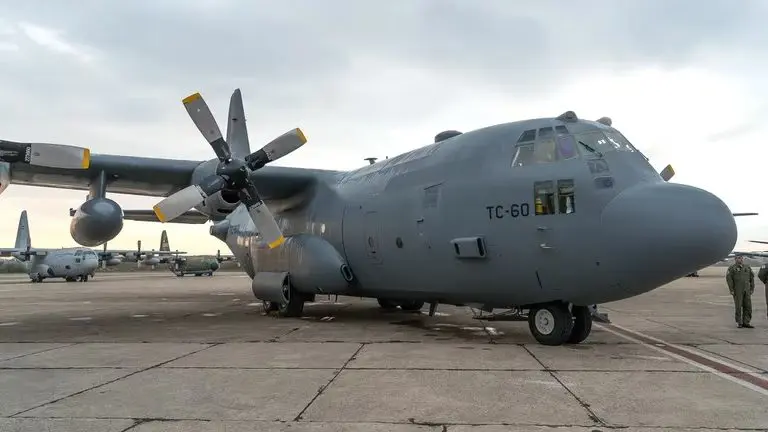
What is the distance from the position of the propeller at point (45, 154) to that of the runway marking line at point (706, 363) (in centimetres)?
1131

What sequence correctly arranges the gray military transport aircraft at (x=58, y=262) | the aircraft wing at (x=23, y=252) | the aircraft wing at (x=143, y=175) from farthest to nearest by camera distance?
1. the aircraft wing at (x=23, y=252)
2. the gray military transport aircraft at (x=58, y=262)
3. the aircraft wing at (x=143, y=175)

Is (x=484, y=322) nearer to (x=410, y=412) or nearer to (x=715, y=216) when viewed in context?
(x=715, y=216)

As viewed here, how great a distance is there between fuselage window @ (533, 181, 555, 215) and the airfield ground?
92.1 inches

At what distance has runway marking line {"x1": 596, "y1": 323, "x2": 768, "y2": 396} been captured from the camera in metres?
6.52

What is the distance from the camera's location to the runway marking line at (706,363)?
21.4 ft

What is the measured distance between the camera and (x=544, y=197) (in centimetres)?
892

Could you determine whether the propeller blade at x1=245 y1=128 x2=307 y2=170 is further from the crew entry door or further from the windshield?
the windshield

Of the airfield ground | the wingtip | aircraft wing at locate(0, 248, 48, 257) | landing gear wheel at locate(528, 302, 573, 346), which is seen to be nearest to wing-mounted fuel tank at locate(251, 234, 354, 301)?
the airfield ground

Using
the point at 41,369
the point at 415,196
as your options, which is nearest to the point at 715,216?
the point at 415,196

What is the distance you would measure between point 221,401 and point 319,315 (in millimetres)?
10478

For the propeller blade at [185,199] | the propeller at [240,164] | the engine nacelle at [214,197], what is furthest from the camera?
the engine nacelle at [214,197]

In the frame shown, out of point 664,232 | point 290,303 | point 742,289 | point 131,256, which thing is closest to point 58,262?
point 131,256

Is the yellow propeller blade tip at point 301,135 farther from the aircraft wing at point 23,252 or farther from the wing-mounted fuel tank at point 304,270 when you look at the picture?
the aircraft wing at point 23,252

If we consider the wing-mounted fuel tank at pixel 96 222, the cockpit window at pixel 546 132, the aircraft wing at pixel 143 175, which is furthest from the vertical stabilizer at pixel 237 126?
the cockpit window at pixel 546 132
